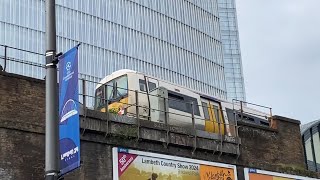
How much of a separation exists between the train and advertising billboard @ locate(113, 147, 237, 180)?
1.45 meters

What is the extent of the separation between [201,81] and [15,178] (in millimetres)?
78312

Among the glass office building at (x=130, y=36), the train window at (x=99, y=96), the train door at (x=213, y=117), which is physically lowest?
the train door at (x=213, y=117)

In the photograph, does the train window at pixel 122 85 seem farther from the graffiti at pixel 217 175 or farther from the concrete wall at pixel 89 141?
the graffiti at pixel 217 175

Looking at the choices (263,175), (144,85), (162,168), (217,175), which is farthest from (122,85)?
(263,175)

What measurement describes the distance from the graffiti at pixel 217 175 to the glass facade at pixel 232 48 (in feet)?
341

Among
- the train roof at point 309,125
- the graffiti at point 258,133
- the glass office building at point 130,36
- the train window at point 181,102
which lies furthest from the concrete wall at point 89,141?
the glass office building at point 130,36

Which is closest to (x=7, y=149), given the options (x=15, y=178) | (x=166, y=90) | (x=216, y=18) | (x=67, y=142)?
(x=15, y=178)

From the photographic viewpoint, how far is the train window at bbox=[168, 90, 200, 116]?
915 inches

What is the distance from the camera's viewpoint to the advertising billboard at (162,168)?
65.8ft

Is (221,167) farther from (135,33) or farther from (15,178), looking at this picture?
(135,33)

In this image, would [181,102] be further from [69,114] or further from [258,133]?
[69,114]

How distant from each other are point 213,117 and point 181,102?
1.83 metres

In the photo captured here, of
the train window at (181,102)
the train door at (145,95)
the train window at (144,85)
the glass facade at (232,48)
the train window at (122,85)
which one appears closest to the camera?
the train door at (145,95)

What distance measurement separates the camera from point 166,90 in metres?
23.5
